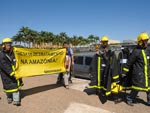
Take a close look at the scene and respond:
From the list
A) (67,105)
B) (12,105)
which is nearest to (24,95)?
(12,105)

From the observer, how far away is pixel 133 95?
6227mm

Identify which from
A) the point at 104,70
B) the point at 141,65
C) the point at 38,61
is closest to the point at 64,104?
the point at 104,70

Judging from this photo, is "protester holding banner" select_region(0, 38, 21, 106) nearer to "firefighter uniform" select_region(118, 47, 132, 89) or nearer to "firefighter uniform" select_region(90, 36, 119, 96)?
"firefighter uniform" select_region(90, 36, 119, 96)

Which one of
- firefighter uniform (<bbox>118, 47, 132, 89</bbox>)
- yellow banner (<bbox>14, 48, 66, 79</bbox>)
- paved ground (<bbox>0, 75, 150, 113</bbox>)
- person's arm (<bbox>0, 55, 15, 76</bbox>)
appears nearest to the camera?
paved ground (<bbox>0, 75, 150, 113</bbox>)

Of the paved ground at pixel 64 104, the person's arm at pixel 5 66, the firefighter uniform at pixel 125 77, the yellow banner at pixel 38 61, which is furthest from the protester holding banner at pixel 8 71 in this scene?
the firefighter uniform at pixel 125 77

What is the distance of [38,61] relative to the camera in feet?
24.8

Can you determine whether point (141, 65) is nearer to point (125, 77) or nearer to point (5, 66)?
point (125, 77)

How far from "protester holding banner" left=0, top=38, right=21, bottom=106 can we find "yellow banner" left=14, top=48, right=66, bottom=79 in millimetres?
266

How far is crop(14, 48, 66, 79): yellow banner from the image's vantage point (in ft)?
22.4

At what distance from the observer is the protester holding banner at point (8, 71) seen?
19.7 ft

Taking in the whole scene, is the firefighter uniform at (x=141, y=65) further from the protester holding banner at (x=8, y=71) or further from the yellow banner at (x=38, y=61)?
the protester holding banner at (x=8, y=71)

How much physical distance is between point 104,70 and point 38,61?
7.85 ft

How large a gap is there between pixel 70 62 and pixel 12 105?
3.29 m

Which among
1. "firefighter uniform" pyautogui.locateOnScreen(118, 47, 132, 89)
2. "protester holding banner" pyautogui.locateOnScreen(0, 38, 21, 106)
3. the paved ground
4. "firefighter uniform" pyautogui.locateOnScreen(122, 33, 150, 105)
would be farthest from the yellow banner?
"firefighter uniform" pyautogui.locateOnScreen(122, 33, 150, 105)
